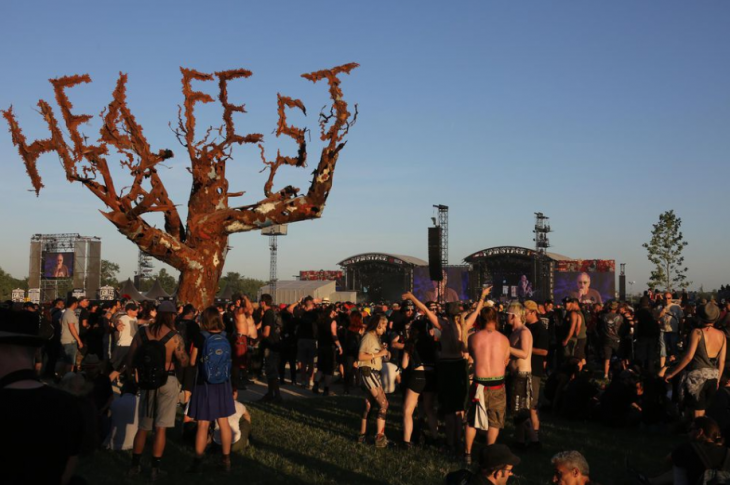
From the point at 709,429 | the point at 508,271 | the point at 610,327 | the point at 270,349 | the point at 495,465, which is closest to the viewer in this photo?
the point at 495,465

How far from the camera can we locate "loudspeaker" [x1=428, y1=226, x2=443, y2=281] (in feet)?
99.5

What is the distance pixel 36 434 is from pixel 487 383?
5134 millimetres

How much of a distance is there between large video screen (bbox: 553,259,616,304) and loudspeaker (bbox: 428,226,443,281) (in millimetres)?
25822

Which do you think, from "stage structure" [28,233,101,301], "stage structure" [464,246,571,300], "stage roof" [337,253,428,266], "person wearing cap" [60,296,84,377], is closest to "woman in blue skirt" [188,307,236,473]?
"person wearing cap" [60,296,84,377]

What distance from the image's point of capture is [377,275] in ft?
217

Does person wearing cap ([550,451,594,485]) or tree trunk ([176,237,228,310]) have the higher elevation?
tree trunk ([176,237,228,310])

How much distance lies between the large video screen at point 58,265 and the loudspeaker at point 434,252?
26.4 metres

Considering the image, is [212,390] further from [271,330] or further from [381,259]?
[381,259]

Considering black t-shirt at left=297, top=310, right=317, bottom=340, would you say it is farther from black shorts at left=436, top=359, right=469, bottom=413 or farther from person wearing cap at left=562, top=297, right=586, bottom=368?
black shorts at left=436, top=359, right=469, bottom=413

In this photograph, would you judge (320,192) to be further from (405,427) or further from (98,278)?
(98,278)

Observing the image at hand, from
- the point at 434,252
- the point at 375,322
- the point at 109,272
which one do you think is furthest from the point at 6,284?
the point at 375,322

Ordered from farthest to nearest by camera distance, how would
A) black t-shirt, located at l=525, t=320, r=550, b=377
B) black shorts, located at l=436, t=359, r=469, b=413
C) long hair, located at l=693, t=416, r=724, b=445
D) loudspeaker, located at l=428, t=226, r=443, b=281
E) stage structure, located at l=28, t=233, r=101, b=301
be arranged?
stage structure, located at l=28, t=233, r=101, b=301 → loudspeaker, located at l=428, t=226, r=443, b=281 → black t-shirt, located at l=525, t=320, r=550, b=377 → black shorts, located at l=436, t=359, r=469, b=413 → long hair, located at l=693, t=416, r=724, b=445

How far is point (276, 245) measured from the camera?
60.6 meters

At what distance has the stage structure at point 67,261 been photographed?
4497 centimetres
